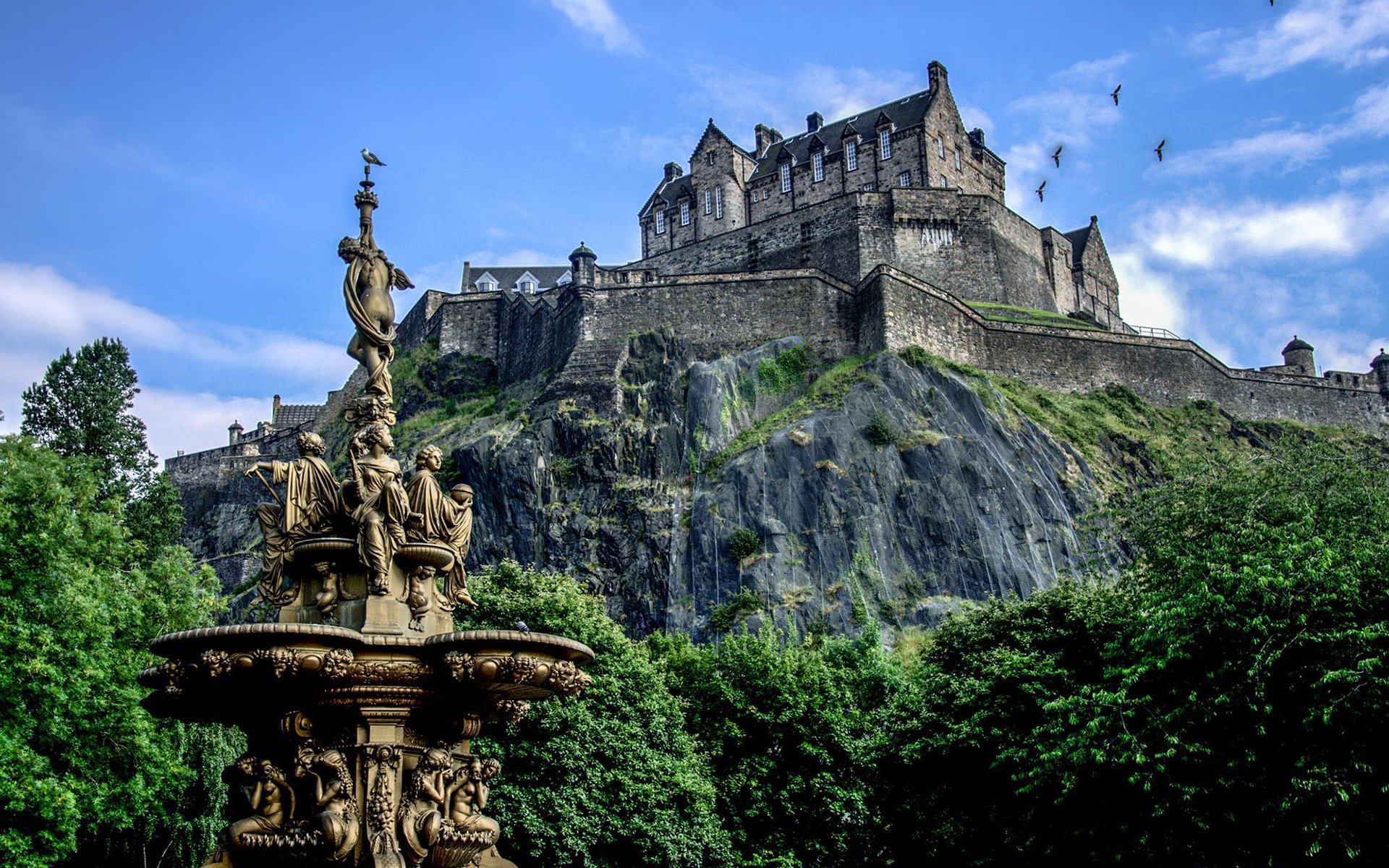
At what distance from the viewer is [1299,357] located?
2899 inches

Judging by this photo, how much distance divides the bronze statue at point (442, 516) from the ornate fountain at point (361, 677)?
0.05 ft

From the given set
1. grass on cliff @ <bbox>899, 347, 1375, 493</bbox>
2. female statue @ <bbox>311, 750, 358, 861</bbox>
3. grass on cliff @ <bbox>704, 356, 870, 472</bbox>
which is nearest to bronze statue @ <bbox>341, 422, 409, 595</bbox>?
female statue @ <bbox>311, 750, 358, 861</bbox>

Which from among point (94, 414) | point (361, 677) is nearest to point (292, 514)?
point (361, 677)

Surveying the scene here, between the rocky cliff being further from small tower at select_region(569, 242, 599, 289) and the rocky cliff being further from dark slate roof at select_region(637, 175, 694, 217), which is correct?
dark slate roof at select_region(637, 175, 694, 217)

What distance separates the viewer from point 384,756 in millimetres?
10680

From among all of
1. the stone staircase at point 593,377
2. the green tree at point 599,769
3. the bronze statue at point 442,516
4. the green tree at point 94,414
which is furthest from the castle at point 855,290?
the bronze statue at point 442,516

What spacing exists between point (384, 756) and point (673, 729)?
1704cm

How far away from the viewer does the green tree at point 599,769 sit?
2372cm

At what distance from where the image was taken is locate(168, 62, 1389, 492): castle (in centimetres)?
5525

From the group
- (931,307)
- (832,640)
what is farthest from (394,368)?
(832,640)

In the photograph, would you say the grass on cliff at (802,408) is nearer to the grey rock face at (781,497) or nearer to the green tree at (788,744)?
the grey rock face at (781,497)

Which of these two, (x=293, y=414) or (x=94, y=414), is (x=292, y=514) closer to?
(x=94, y=414)

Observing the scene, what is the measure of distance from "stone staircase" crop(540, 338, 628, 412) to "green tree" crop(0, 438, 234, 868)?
25.3 meters

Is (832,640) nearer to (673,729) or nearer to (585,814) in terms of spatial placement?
(673,729)
